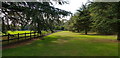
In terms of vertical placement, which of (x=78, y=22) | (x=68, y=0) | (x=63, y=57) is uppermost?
(x=68, y=0)

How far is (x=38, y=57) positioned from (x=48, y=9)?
4.05 m

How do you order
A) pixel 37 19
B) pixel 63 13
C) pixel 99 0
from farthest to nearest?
pixel 99 0 → pixel 63 13 → pixel 37 19

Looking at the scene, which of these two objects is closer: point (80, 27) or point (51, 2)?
point (51, 2)

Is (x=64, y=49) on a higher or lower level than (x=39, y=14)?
lower

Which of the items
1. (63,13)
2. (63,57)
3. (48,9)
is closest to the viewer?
(63,57)

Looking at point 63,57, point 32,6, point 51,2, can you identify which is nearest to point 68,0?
point 51,2

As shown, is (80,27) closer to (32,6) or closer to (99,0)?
(99,0)

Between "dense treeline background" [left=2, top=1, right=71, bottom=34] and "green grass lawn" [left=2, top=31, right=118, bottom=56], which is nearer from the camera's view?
"green grass lawn" [left=2, top=31, right=118, bottom=56]

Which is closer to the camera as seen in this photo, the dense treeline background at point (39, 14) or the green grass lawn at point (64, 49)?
the green grass lawn at point (64, 49)

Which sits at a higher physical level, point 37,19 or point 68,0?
point 68,0

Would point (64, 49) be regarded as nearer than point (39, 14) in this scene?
Yes

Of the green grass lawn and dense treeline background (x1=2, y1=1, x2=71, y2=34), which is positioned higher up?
dense treeline background (x1=2, y1=1, x2=71, y2=34)

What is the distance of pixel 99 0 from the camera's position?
9938mm

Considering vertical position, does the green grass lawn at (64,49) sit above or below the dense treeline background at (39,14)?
below
